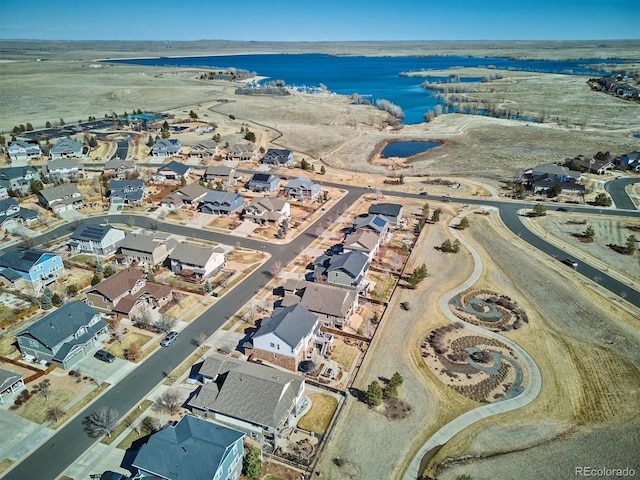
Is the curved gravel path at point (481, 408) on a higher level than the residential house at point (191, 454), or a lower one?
lower

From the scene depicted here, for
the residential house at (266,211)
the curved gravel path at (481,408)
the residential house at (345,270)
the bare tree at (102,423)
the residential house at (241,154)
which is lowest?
the curved gravel path at (481,408)

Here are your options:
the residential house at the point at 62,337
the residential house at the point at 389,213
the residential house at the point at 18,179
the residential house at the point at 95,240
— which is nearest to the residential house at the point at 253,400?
the residential house at the point at 62,337

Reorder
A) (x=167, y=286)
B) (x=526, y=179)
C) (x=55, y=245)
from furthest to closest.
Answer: (x=526, y=179) → (x=55, y=245) → (x=167, y=286)

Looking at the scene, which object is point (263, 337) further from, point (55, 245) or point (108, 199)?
point (108, 199)

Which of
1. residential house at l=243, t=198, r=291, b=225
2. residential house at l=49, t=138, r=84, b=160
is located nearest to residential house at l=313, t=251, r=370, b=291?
residential house at l=243, t=198, r=291, b=225

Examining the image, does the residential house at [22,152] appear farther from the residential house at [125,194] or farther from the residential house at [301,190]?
the residential house at [301,190]

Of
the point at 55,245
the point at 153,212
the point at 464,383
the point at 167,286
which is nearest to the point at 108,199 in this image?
the point at 153,212

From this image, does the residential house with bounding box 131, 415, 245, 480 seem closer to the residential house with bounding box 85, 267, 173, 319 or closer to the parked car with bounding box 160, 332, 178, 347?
the parked car with bounding box 160, 332, 178, 347
